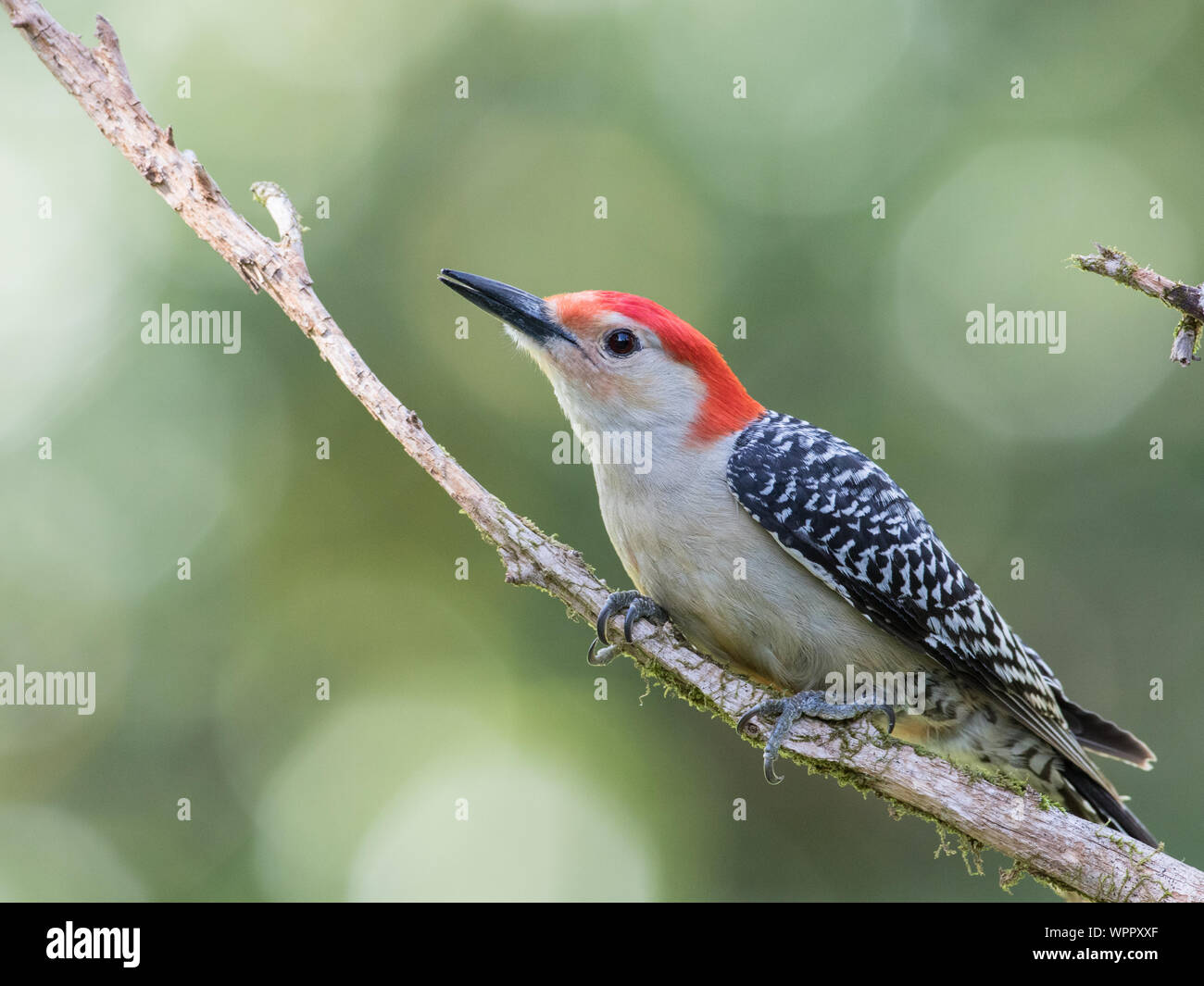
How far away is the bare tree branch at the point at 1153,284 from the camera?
3771 millimetres

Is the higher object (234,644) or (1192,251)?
(1192,251)

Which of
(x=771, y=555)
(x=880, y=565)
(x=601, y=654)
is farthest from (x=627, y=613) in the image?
(x=880, y=565)

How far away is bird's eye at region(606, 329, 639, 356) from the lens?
531cm

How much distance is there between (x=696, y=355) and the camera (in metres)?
5.38

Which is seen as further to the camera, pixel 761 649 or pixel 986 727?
pixel 986 727

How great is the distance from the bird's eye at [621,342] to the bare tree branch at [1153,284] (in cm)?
212

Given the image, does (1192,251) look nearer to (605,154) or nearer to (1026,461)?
(1026,461)

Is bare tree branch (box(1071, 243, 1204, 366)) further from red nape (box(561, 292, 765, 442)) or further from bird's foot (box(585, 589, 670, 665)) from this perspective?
bird's foot (box(585, 589, 670, 665))

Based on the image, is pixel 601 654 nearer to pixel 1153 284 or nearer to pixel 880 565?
pixel 880 565

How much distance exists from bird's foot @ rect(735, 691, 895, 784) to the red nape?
139cm

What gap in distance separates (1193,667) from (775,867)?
428cm

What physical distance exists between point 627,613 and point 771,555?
781 mm

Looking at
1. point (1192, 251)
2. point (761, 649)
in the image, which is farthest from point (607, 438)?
point (1192, 251)

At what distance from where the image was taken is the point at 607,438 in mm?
5273
